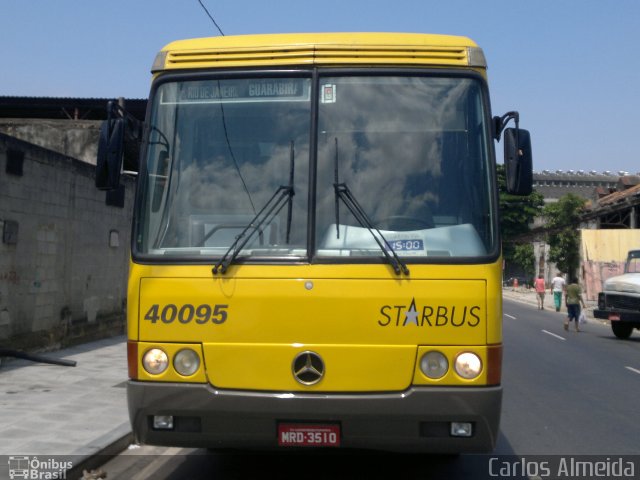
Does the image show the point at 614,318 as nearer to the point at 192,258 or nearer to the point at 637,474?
the point at 637,474

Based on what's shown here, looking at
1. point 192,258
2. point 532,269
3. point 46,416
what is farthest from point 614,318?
point 532,269

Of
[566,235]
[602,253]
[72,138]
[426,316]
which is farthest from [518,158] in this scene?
[566,235]

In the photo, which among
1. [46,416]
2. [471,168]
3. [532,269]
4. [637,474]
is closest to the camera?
[471,168]

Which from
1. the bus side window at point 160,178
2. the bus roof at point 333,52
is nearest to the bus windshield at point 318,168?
the bus side window at point 160,178

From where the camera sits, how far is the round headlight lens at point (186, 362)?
5012mm

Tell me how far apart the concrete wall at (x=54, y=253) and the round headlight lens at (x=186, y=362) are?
24.1 feet

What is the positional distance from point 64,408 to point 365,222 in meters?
4.81

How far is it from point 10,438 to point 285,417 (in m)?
3.23

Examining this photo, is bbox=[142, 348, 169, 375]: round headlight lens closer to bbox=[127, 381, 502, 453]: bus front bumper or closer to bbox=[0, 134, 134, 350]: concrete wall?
bbox=[127, 381, 502, 453]: bus front bumper

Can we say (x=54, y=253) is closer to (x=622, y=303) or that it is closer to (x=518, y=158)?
(x=518, y=158)

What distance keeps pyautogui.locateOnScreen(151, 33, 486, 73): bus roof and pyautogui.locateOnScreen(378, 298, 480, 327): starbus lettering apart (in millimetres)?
→ 1747

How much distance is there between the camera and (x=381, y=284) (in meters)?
4.97

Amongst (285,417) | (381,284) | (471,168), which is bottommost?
(285,417)

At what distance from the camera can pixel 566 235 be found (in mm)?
44469
